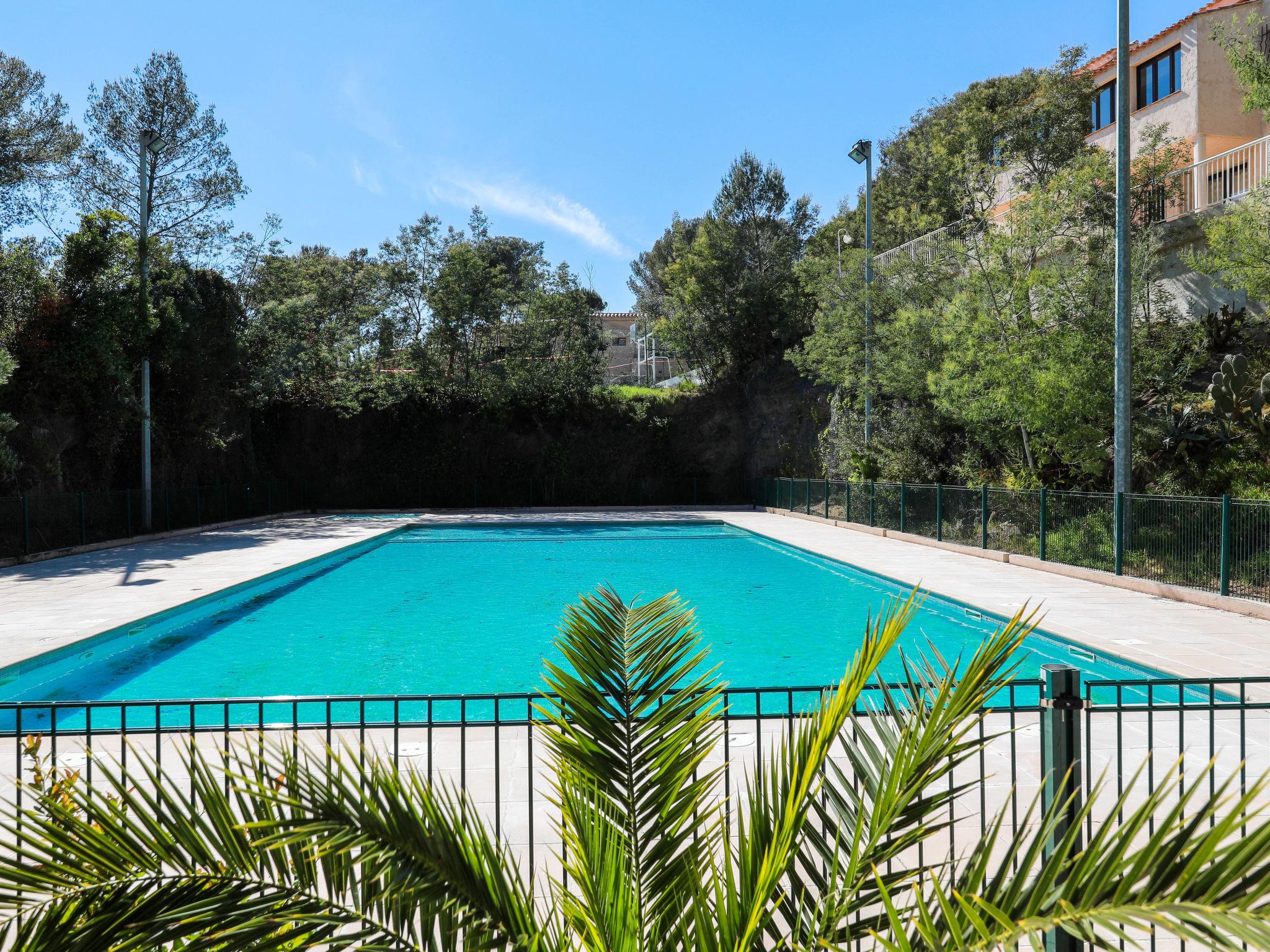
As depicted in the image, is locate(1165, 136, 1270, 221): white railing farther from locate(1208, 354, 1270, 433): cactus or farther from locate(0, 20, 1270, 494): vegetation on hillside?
locate(1208, 354, 1270, 433): cactus

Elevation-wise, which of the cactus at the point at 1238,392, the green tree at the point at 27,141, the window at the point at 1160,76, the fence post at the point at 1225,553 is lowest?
the fence post at the point at 1225,553

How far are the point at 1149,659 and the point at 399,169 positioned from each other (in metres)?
25.5

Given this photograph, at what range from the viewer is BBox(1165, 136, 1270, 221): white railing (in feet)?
50.0

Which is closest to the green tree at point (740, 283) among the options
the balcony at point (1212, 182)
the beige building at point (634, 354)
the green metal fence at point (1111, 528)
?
the beige building at point (634, 354)

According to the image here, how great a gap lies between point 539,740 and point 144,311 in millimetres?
20211

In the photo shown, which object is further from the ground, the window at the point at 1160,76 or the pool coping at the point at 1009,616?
the window at the point at 1160,76

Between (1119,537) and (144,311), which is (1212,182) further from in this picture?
(144,311)

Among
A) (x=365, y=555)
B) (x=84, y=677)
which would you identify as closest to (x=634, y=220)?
(x=365, y=555)

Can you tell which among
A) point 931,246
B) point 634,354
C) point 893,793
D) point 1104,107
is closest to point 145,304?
point 931,246

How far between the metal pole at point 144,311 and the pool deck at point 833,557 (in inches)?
51.6

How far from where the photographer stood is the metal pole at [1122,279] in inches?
464

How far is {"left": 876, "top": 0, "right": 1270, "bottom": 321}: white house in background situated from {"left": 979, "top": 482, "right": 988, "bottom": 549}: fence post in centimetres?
520

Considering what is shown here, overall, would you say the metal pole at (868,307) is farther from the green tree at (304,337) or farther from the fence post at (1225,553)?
the green tree at (304,337)

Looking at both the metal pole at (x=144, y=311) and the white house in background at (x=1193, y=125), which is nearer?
the white house in background at (x=1193, y=125)
